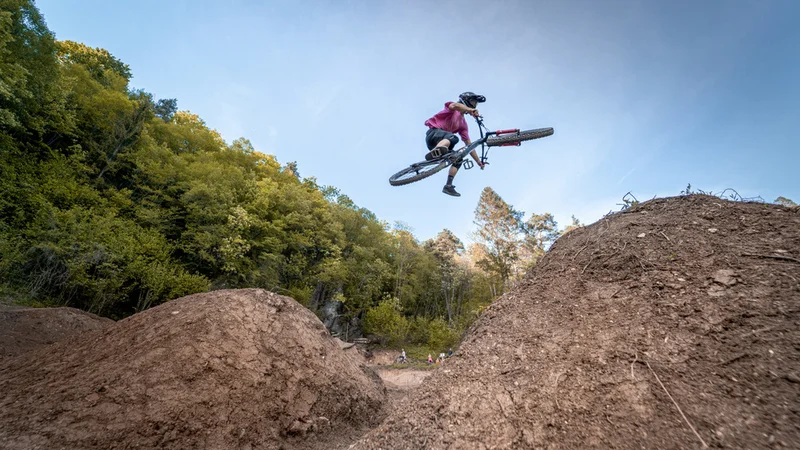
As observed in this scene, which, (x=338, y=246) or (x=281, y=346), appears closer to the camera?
(x=281, y=346)

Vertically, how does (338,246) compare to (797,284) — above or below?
above

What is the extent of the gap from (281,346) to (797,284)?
6770 millimetres

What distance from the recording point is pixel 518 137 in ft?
20.9

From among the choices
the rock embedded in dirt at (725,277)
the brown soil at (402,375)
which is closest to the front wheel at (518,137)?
the rock embedded in dirt at (725,277)

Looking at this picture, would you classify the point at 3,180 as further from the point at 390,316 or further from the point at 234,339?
the point at 390,316

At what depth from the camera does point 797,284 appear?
6.39 ft

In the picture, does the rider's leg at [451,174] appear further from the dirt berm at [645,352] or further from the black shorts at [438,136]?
the dirt berm at [645,352]

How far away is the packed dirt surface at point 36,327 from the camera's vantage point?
7.13 metres

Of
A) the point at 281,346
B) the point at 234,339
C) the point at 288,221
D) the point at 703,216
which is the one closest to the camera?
the point at 703,216

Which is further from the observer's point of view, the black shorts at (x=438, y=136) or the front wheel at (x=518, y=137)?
the black shorts at (x=438, y=136)

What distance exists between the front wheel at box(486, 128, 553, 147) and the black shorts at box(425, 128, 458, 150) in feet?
3.16

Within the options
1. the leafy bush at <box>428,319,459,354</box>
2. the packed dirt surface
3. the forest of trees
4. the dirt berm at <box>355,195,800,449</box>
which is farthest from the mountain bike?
the leafy bush at <box>428,319,459,354</box>

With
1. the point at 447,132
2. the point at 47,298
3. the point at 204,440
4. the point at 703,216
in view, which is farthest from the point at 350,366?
the point at 47,298

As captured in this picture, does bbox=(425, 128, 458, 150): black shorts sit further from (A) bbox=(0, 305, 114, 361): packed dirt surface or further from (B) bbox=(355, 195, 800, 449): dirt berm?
(A) bbox=(0, 305, 114, 361): packed dirt surface
